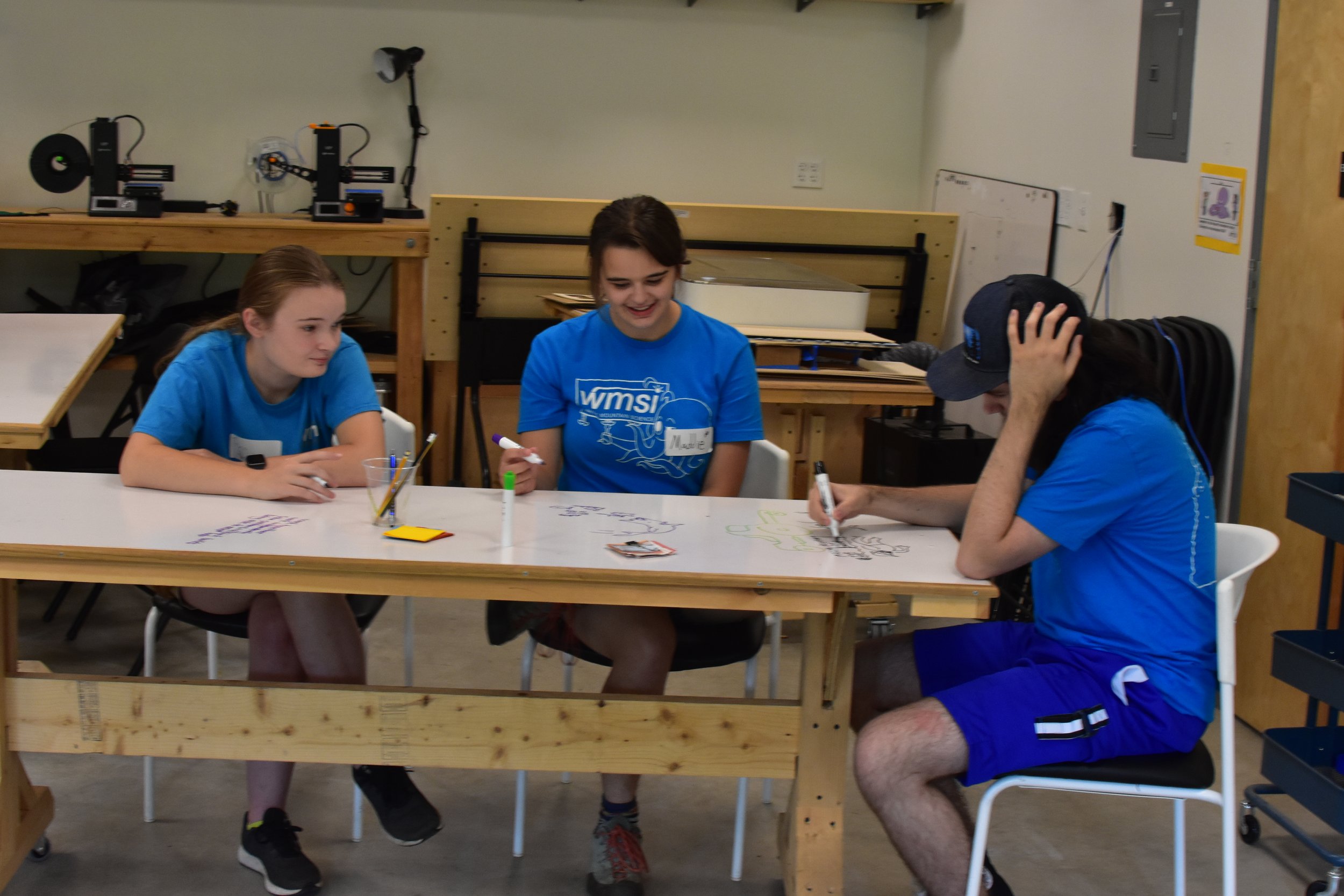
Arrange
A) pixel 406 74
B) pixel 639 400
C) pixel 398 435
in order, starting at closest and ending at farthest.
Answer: pixel 639 400 → pixel 398 435 → pixel 406 74

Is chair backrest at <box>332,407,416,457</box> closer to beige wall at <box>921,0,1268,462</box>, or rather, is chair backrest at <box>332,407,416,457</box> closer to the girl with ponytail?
the girl with ponytail

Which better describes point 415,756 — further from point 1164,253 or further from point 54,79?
point 54,79

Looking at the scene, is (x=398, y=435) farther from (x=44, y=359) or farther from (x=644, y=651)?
(x=44, y=359)

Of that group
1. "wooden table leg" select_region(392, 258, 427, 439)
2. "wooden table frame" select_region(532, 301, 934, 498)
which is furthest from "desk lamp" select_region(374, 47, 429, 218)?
"wooden table frame" select_region(532, 301, 934, 498)

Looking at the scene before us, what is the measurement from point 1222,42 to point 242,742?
2650mm

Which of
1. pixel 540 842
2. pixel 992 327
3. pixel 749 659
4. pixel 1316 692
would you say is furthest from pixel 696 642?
pixel 1316 692

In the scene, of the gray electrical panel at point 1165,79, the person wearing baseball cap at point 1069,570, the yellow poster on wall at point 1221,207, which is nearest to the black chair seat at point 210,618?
the person wearing baseball cap at point 1069,570

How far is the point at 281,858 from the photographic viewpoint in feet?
6.83

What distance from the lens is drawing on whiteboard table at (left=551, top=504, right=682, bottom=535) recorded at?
1.90 m

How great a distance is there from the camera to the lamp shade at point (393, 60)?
15.2 feet

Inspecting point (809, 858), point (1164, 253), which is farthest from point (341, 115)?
point (809, 858)

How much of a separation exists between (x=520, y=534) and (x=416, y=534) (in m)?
0.15

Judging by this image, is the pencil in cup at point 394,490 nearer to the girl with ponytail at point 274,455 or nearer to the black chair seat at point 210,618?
the girl with ponytail at point 274,455

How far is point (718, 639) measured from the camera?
84.0 inches
